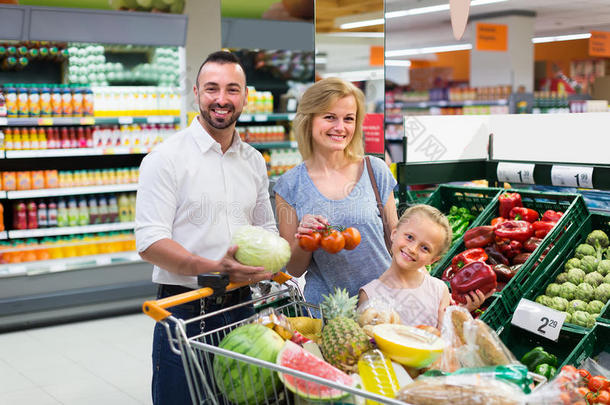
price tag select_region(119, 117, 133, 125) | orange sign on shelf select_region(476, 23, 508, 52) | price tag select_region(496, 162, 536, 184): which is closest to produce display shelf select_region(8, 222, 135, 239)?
price tag select_region(119, 117, 133, 125)

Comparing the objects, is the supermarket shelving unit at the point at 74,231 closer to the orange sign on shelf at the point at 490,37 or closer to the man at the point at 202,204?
the man at the point at 202,204

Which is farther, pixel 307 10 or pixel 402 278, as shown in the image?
pixel 307 10

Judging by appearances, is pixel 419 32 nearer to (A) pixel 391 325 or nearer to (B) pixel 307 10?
(B) pixel 307 10

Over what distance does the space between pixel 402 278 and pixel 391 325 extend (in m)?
0.42

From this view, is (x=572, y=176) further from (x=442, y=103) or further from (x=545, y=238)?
(x=442, y=103)

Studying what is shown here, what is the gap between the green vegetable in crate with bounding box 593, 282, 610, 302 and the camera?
2.45 m

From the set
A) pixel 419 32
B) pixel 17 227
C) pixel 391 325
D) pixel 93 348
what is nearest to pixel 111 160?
pixel 17 227

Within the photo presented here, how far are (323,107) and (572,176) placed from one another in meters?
1.66

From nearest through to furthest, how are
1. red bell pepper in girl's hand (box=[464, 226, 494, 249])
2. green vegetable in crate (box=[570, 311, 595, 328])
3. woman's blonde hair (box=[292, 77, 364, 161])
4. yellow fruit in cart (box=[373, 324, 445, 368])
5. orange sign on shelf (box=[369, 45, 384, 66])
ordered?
yellow fruit in cart (box=[373, 324, 445, 368]) < woman's blonde hair (box=[292, 77, 364, 161]) < green vegetable in crate (box=[570, 311, 595, 328]) < red bell pepper in girl's hand (box=[464, 226, 494, 249]) < orange sign on shelf (box=[369, 45, 384, 66])

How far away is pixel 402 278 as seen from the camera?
76.5 inches

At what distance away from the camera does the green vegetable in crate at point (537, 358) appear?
2260 millimetres

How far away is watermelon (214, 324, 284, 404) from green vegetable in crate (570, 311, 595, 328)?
1.40 metres

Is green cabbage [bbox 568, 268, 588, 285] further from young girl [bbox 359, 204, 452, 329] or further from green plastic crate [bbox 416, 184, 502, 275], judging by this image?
young girl [bbox 359, 204, 452, 329]

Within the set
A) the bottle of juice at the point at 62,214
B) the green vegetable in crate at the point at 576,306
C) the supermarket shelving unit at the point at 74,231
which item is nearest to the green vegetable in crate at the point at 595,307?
the green vegetable in crate at the point at 576,306
